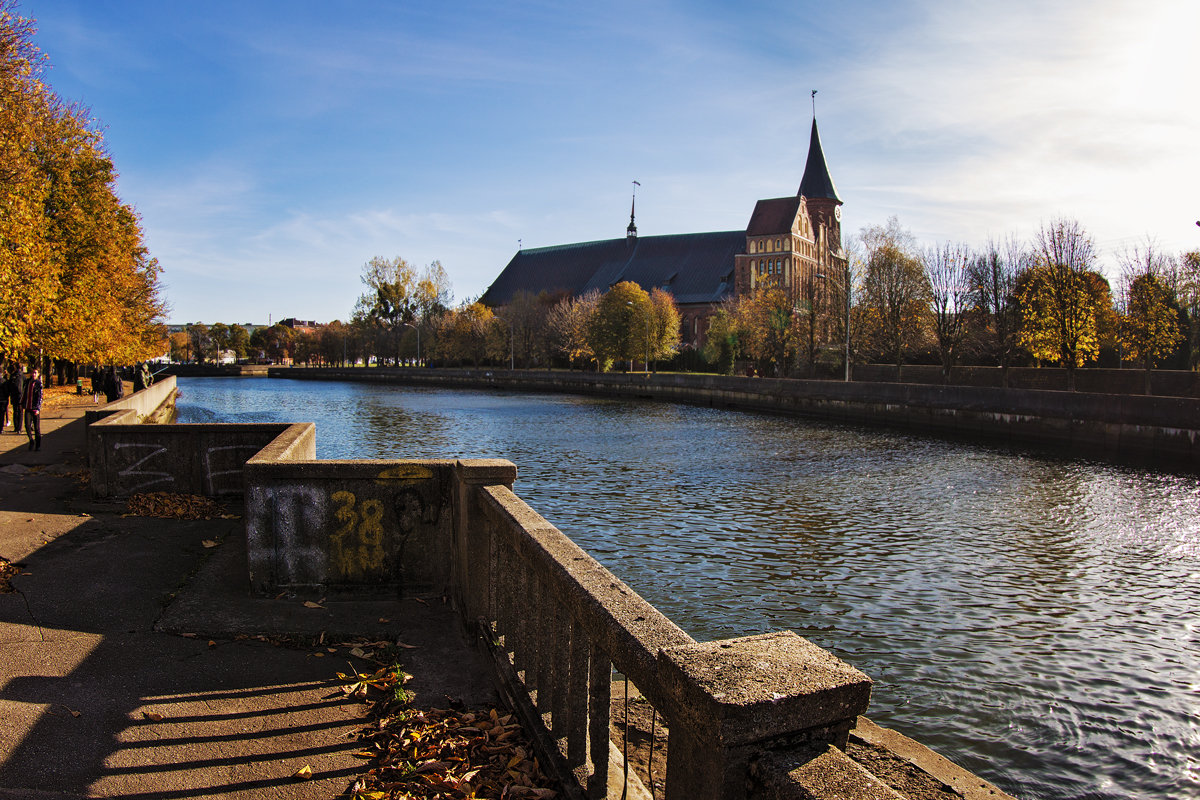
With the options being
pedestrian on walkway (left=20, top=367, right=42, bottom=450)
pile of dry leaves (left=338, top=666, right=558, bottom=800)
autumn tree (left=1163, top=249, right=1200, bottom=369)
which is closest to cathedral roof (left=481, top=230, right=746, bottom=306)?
autumn tree (left=1163, top=249, right=1200, bottom=369)

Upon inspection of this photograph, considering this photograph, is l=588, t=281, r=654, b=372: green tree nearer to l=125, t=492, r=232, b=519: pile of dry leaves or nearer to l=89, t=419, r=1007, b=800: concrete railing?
l=125, t=492, r=232, b=519: pile of dry leaves

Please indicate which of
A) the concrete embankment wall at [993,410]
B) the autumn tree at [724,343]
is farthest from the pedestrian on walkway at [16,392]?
the autumn tree at [724,343]

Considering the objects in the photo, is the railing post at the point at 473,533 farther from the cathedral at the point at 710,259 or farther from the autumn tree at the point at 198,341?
the autumn tree at the point at 198,341

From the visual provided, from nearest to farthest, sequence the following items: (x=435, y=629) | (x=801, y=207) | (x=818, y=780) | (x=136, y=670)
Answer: (x=818, y=780) < (x=136, y=670) < (x=435, y=629) < (x=801, y=207)

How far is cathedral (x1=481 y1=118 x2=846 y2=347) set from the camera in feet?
330

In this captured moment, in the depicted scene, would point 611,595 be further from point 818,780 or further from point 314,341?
point 314,341

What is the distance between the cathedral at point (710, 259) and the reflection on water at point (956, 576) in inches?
1837

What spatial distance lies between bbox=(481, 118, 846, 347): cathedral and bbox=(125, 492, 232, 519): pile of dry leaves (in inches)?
2433

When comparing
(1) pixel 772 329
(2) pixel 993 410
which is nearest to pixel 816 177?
(1) pixel 772 329

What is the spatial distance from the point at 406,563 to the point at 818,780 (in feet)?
16.0

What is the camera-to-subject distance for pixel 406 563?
666 cm

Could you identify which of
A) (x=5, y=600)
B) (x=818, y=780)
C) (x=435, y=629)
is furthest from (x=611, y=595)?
(x=5, y=600)

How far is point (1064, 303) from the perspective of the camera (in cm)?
4888

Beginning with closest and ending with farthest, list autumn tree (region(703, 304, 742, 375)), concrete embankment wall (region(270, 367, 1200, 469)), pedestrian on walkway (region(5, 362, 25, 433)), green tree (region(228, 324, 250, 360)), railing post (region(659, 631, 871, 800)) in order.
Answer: railing post (region(659, 631, 871, 800)) < pedestrian on walkway (region(5, 362, 25, 433)) < concrete embankment wall (region(270, 367, 1200, 469)) < autumn tree (region(703, 304, 742, 375)) < green tree (region(228, 324, 250, 360))
